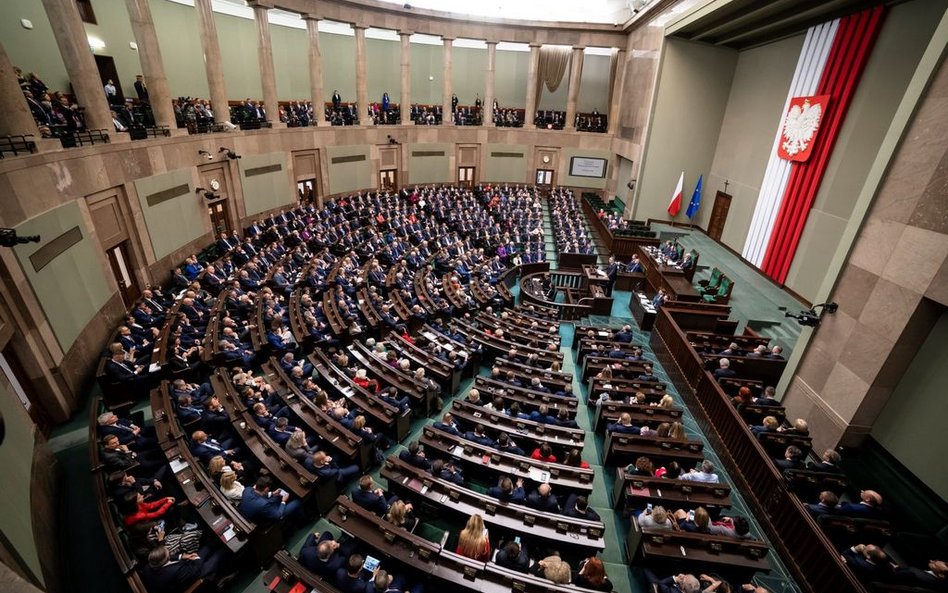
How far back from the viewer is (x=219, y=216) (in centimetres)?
1491

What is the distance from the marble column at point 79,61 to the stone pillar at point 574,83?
69.8 feet

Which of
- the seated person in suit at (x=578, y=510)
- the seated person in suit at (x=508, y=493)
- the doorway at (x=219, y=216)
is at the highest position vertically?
the doorway at (x=219, y=216)

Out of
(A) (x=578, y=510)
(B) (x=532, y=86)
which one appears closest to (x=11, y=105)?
(A) (x=578, y=510)

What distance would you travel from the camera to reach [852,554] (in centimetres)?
472

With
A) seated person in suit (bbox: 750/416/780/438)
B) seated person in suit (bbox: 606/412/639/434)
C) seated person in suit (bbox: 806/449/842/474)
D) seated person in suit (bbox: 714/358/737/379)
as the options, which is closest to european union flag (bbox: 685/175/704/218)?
seated person in suit (bbox: 714/358/737/379)

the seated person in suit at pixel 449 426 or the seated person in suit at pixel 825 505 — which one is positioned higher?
the seated person in suit at pixel 825 505

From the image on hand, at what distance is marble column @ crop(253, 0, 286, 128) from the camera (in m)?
15.8

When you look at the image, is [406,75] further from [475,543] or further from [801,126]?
[475,543]

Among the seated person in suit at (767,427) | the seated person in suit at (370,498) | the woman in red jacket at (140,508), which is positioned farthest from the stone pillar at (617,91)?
the woman in red jacket at (140,508)

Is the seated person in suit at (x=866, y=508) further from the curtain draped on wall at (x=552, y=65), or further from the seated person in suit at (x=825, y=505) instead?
the curtain draped on wall at (x=552, y=65)

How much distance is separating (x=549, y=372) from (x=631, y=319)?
5635 millimetres

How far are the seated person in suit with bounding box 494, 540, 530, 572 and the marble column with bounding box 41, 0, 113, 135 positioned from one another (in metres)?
12.4

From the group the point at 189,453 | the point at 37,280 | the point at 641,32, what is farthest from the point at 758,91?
the point at 37,280

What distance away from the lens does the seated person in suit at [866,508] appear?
519cm
